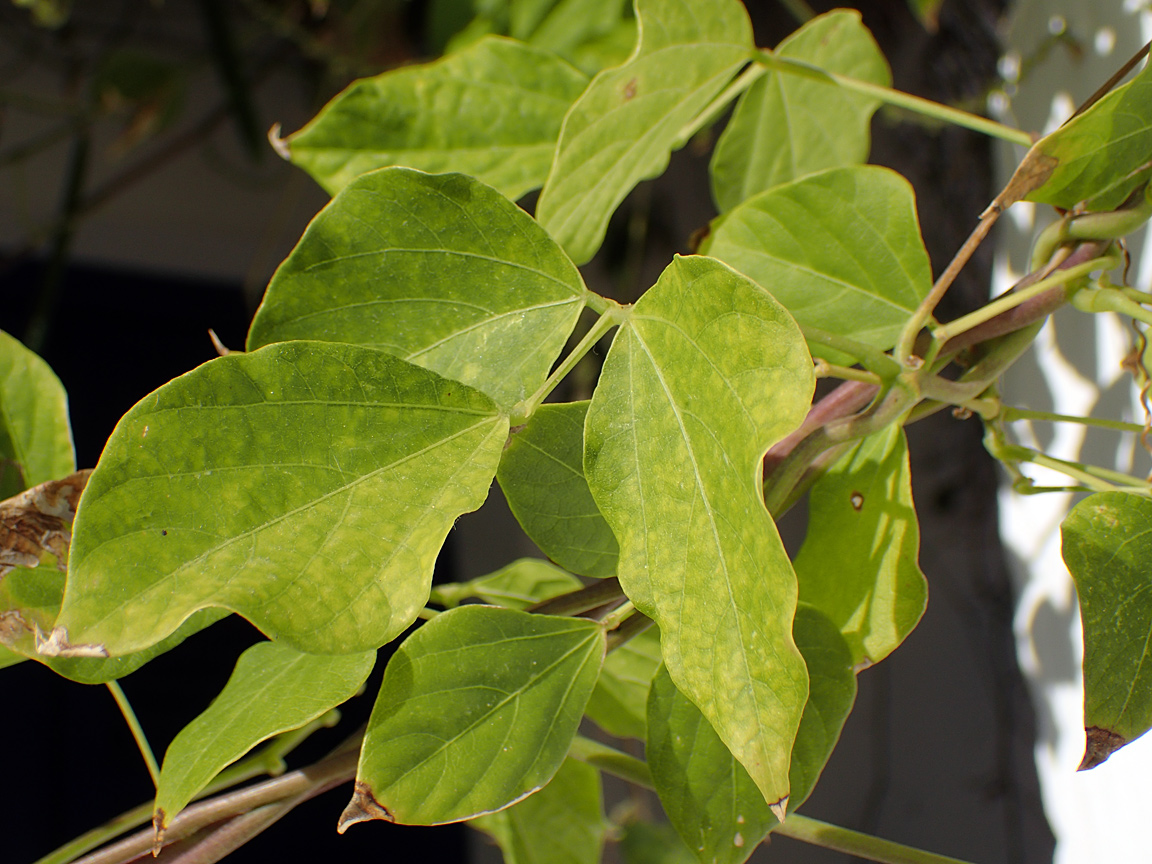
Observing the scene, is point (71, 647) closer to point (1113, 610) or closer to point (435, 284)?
point (435, 284)

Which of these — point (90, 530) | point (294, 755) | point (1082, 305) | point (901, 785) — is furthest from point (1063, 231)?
point (901, 785)

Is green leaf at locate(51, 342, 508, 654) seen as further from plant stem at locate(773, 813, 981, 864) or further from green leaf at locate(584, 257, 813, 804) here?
Result: plant stem at locate(773, 813, 981, 864)

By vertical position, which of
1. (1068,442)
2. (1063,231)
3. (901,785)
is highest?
(1063,231)

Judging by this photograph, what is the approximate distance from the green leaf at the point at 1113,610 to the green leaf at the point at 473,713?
12cm

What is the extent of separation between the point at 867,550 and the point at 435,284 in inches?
5.7

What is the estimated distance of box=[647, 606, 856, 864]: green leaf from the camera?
21cm

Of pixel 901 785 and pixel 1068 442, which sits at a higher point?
pixel 1068 442

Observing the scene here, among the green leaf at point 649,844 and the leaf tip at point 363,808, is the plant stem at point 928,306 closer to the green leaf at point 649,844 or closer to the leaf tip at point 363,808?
the leaf tip at point 363,808

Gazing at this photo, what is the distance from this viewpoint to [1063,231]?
234mm

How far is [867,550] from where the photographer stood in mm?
232

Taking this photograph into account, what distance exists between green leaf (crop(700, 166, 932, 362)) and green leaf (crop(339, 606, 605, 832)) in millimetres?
127

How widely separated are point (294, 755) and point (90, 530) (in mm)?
1022

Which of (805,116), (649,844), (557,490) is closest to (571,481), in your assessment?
(557,490)

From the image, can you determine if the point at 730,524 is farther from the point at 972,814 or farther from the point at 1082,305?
the point at 972,814
